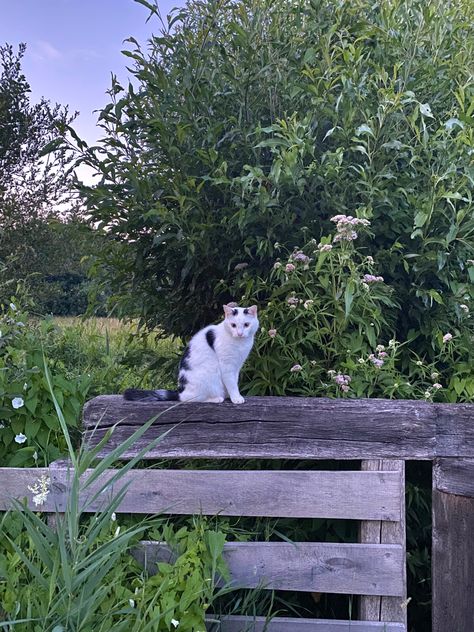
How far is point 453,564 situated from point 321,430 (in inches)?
24.5

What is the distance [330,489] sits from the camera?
2.09 metres

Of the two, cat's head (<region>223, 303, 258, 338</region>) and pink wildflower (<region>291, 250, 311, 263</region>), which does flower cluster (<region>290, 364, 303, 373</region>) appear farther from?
pink wildflower (<region>291, 250, 311, 263</region>)

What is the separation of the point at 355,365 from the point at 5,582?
1343 mm

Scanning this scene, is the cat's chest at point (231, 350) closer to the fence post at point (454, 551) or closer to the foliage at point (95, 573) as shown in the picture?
the foliage at point (95, 573)

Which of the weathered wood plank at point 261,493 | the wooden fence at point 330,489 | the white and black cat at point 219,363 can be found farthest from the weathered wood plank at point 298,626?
the white and black cat at point 219,363

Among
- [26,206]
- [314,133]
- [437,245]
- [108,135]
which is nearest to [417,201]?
[437,245]

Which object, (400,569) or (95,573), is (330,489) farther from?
(95,573)

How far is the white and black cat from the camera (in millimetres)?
2258

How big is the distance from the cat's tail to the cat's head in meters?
0.34

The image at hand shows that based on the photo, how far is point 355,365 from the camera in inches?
91.5

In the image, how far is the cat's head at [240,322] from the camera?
2.23 meters

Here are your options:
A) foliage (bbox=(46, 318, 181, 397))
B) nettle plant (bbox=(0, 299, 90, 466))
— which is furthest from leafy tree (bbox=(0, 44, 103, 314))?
nettle plant (bbox=(0, 299, 90, 466))

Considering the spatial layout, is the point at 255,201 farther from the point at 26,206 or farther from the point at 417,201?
the point at 26,206

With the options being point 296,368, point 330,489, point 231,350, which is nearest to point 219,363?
point 231,350
